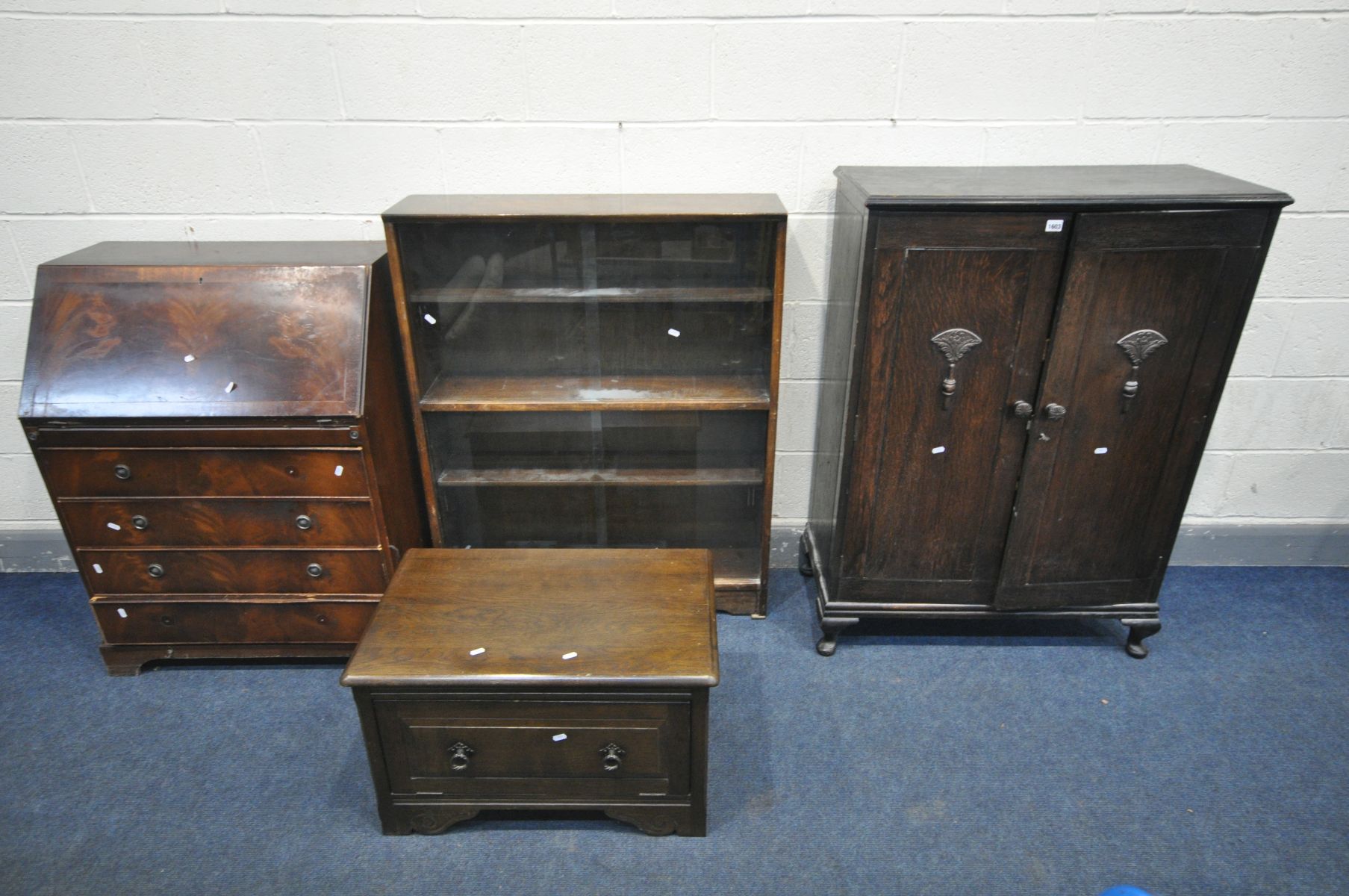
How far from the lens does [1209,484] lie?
2588 millimetres

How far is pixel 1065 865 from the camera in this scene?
1.69 meters

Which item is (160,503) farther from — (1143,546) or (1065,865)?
(1143,546)

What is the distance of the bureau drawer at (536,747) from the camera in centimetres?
164

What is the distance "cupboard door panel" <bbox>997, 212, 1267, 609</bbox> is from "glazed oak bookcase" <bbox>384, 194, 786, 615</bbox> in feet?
2.26

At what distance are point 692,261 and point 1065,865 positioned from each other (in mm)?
1642

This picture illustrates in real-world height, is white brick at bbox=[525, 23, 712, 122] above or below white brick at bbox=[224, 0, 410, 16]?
below

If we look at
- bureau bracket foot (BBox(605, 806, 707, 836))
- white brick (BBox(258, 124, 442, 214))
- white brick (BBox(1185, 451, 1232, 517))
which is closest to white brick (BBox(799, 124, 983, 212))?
white brick (BBox(258, 124, 442, 214))

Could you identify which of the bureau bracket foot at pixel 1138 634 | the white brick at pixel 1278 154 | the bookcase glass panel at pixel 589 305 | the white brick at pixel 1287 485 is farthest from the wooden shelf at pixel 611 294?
the white brick at pixel 1287 485

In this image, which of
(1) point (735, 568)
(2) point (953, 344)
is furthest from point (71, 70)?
(2) point (953, 344)

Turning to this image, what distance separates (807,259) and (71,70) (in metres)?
2.00

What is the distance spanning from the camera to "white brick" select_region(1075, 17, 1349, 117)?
203 cm

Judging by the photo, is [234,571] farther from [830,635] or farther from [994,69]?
[994,69]

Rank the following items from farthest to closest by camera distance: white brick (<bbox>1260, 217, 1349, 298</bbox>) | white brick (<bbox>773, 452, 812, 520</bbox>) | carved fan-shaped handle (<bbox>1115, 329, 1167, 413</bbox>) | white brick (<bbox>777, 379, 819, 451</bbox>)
Answer: white brick (<bbox>773, 452, 812, 520</bbox>) < white brick (<bbox>777, 379, 819, 451</bbox>) < white brick (<bbox>1260, 217, 1349, 298</bbox>) < carved fan-shaped handle (<bbox>1115, 329, 1167, 413</bbox>)

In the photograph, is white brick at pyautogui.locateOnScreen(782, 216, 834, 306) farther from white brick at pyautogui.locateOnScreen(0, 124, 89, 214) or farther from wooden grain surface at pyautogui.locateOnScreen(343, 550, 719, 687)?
white brick at pyautogui.locateOnScreen(0, 124, 89, 214)
